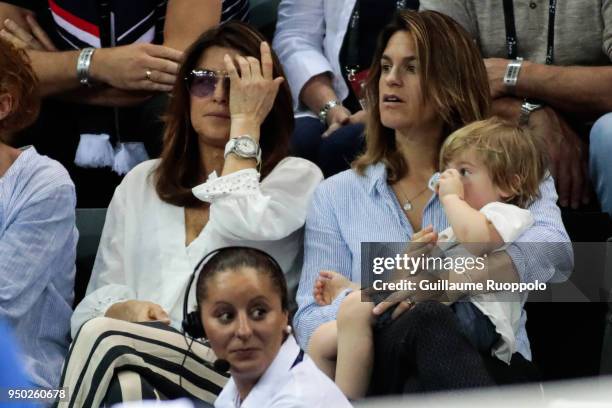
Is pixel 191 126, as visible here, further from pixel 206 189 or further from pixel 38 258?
pixel 38 258

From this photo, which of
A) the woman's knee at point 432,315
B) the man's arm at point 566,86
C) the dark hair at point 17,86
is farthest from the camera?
the man's arm at point 566,86

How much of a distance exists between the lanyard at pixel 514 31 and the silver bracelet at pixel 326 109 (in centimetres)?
57

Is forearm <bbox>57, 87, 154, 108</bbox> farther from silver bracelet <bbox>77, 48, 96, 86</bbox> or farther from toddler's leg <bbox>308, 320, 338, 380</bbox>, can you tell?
toddler's leg <bbox>308, 320, 338, 380</bbox>

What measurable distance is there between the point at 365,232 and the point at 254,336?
2.72 feet

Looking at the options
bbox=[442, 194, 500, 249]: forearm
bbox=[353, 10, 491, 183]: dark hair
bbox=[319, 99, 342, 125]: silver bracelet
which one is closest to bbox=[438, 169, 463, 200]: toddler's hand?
bbox=[442, 194, 500, 249]: forearm

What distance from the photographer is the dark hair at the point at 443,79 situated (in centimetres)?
319

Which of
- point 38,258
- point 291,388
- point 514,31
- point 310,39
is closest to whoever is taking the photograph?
point 291,388

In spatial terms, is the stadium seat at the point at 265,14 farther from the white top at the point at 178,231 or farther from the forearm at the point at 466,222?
the forearm at the point at 466,222

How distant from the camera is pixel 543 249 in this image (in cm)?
290

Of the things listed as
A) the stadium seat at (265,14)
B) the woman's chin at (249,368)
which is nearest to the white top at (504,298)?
the woman's chin at (249,368)

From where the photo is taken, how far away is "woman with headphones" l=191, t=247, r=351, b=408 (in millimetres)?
2287

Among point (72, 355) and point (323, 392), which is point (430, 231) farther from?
point (72, 355)

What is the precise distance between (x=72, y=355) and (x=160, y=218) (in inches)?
27.0

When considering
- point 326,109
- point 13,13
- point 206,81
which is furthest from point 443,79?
point 13,13
